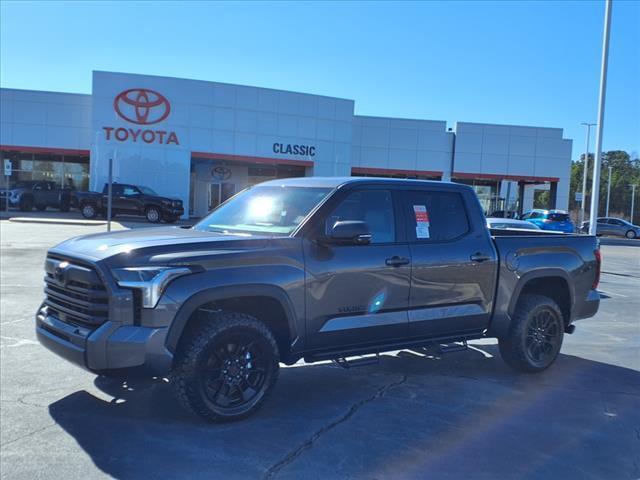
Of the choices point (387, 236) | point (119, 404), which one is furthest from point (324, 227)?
point (119, 404)

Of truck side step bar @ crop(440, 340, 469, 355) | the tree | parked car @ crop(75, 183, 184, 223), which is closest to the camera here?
truck side step bar @ crop(440, 340, 469, 355)

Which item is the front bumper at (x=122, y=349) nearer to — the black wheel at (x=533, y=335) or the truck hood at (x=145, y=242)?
the truck hood at (x=145, y=242)

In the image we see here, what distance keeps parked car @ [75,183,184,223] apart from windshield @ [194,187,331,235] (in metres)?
23.8

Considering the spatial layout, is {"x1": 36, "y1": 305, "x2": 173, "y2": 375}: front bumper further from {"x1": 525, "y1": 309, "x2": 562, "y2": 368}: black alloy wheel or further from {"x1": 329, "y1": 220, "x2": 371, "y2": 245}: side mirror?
{"x1": 525, "y1": 309, "x2": 562, "y2": 368}: black alloy wheel

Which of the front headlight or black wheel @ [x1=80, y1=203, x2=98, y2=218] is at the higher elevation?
the front headlight

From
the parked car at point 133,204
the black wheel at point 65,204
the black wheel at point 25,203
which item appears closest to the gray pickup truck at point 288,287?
the parked car at point 133,204

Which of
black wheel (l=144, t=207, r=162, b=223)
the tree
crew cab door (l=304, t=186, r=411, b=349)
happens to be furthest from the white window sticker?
the tree

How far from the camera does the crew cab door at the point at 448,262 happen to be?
5082 millimetres

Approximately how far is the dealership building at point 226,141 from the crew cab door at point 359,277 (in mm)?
29980

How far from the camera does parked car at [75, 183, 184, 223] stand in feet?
92.6

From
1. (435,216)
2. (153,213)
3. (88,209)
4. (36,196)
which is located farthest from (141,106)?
(435,216)

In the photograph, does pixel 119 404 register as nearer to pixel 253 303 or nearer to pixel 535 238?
pixel 253 303

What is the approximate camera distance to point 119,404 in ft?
15.6

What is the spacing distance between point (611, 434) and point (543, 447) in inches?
28.8
